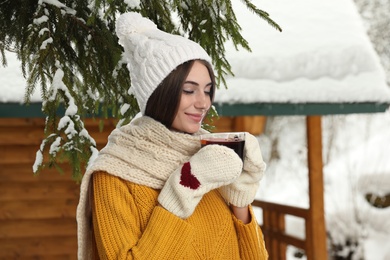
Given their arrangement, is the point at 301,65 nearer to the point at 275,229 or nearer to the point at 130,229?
the point at 275,229

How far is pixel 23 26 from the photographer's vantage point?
115 inches

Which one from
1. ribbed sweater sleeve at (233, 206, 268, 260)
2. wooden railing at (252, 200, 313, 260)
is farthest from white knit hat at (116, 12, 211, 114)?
wooden railing at (252, 200, 313, 260)

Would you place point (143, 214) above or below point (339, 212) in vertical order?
above

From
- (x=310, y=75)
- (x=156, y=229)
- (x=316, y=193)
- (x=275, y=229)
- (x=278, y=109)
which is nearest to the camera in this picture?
(x=156, y=229)

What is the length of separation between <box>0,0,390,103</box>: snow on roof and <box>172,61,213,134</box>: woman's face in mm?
2831

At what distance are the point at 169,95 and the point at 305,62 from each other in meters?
3.78

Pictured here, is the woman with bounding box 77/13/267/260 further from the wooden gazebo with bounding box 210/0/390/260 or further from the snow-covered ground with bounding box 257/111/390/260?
the snow-covered ground with bounding box 257/111/390/260

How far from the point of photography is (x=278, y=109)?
17.3 ft

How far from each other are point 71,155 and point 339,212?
26.6ft

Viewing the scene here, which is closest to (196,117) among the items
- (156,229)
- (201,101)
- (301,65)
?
(201,101)

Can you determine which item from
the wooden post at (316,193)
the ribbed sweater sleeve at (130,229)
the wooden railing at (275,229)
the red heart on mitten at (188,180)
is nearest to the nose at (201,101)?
the red heart on mitten at (188,180)

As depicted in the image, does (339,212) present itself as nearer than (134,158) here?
No

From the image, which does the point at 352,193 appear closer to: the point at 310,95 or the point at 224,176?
the point at 310,95

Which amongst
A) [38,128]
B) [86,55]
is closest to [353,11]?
[38,128]
